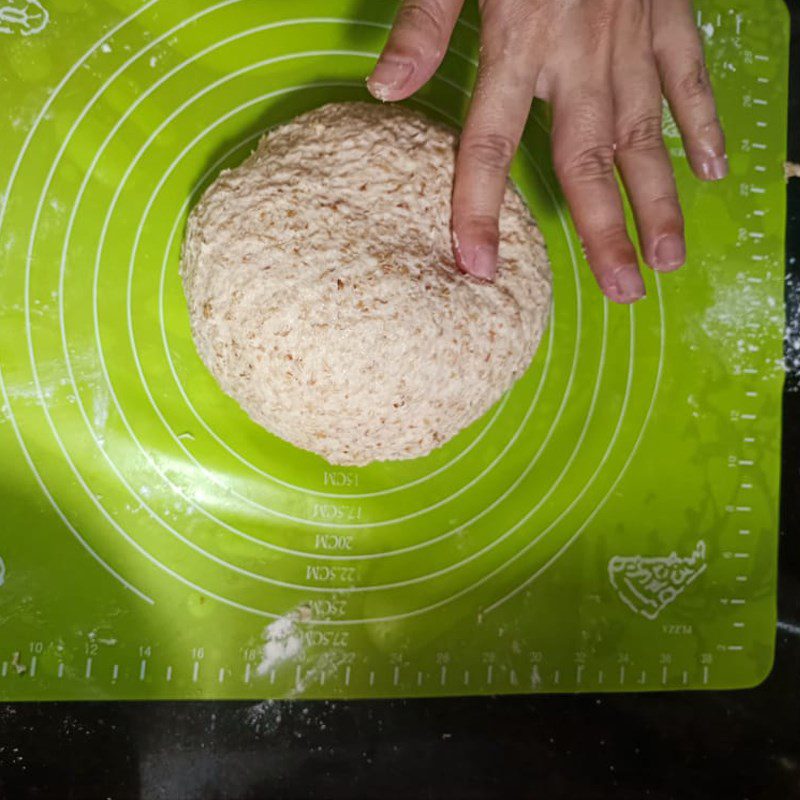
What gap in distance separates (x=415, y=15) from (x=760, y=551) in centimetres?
96

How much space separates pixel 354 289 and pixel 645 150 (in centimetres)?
42

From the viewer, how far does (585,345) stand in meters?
1.29

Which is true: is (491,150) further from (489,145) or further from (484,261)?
Answer: (484,261)

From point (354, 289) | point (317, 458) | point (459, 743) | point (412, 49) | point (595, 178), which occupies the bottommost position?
point (459, 743)

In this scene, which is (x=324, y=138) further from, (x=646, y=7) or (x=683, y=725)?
(x=683, y=725)

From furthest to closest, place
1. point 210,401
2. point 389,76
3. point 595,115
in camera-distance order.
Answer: point 210,401
point 595,115
point 389,76

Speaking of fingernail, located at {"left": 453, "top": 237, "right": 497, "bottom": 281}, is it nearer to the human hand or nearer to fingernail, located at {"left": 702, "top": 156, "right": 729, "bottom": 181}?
the human hand

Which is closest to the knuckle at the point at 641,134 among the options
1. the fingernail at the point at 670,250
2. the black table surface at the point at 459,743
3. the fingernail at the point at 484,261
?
the fingernail at the point at 670,250

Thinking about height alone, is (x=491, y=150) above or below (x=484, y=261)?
above

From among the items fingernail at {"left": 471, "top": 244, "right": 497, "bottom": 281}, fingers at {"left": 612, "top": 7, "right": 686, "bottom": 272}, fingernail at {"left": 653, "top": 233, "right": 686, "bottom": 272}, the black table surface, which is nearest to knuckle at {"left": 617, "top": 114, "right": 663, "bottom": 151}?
fingers at {"left": 612, "top": 7, "right": 686, "bottom": 272}

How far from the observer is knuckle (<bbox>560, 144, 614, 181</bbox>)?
1.04 metres

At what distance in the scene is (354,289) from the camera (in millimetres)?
968

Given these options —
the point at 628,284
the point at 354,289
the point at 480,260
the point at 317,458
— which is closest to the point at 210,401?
the point at 317,458

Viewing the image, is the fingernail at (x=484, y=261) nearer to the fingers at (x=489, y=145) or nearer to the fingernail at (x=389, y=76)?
the fingers at (x=489, y=145)
